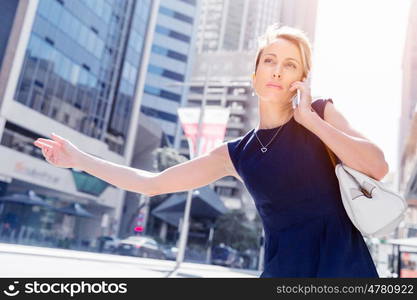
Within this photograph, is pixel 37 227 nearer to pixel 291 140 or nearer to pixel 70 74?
pixel 70 74

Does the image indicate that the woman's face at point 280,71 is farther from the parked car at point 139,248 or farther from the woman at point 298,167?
the parked car at point 139,248

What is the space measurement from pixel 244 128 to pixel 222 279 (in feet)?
253

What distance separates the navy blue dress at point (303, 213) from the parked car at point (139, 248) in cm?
2448

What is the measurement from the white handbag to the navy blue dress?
0.22 feet

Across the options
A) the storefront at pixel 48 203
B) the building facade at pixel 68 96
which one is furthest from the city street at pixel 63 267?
the building facade at pixel 68 96

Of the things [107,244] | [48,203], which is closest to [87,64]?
[48,203]

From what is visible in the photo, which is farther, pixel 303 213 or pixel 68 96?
pixel 68 96

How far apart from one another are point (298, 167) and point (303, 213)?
0.50 ft

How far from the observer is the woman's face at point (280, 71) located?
1.52 m

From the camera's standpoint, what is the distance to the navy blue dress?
1347mm

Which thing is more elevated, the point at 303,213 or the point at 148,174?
the point at 148,174

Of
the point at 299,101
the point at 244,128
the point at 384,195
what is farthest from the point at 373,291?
the point at 244,128

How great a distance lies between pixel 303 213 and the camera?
4.58ft

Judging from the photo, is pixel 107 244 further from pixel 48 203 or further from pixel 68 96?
pixel 68 96
